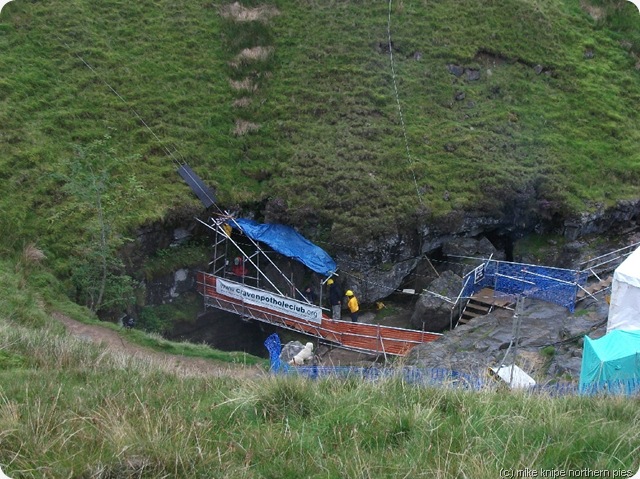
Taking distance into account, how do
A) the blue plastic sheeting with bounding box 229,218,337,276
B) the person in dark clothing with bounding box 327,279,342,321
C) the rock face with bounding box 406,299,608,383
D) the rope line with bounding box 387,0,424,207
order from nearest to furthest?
the rock face with bounding box 406,299,608,383 < the person in dark clothing with bounding box 327,279,342,321 < the blue plastic sheeting with bounding box 229,218,337,276 < the rope line with bounding box 387,0,424,207

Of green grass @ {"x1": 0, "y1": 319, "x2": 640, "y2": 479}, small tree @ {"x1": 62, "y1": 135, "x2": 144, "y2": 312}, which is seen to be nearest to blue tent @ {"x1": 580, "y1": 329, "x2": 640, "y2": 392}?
green grass @ {"x1": 0, "y1": 319, "x2": 640, "y2": 479}

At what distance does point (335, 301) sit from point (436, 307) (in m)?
3.34

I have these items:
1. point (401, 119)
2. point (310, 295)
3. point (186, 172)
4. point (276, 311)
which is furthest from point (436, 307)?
point (186, 172)

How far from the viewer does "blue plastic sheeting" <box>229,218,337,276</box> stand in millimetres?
21984

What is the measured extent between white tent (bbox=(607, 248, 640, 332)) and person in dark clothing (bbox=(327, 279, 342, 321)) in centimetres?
833

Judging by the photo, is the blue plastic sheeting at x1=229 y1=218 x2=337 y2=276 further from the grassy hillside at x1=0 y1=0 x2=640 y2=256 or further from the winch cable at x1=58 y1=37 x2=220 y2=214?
the winch cable at x1=58 y1=37 x2=220 y2=214

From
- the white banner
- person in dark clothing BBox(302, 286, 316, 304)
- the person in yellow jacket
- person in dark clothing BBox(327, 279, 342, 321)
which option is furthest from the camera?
person in dark clothing BBox(302, 286, 316, 304)

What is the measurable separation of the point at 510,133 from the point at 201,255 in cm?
1342

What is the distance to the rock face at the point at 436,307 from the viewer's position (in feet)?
68.9

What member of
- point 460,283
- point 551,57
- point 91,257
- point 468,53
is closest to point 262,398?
point 91,257

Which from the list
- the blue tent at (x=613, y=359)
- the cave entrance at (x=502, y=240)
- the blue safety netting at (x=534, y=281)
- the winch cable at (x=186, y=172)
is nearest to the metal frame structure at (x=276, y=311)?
the winch cable at (x=186, y=172)

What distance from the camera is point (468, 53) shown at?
29.0 meters

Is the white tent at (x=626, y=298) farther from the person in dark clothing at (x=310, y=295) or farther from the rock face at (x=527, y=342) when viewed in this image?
the person in dark clothing at (x=310, y=295)

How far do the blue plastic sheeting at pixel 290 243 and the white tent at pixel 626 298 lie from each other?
8.83m
